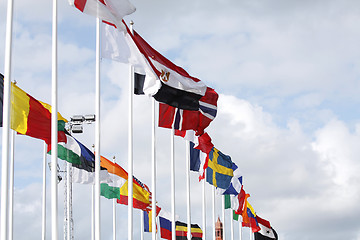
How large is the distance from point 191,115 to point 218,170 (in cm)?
1244

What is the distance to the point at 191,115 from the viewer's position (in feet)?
93.8

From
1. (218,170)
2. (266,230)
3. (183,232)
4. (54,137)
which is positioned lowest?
(54,137)

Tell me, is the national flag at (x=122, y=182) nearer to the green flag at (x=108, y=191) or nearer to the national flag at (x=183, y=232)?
the green flag at (x=108, y=191)

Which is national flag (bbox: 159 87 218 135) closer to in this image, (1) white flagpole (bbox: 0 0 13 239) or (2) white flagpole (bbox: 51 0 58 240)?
(2) white flagpole (bbox: 51 0 58 240)

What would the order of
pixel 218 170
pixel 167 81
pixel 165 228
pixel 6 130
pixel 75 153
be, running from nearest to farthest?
pixel 6 130, pixel 167 81, pixel 75 153, pixel 218 170, pixel 165 228

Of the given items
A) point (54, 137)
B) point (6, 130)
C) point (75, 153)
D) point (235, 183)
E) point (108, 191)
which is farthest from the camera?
point (235, 183)

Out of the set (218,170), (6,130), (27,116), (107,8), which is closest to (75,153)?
(27,116)

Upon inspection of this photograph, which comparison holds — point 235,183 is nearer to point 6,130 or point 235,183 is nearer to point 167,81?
point 167,81

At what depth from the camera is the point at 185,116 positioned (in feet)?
93.4

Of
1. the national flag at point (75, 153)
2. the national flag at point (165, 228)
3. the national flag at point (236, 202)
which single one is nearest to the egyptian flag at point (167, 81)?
the national flag at point (75, 153)

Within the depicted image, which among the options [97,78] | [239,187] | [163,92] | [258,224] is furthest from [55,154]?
[258,224]

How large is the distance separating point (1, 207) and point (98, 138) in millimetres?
5482

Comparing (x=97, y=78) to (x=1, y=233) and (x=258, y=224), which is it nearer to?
(x=1, y=233)

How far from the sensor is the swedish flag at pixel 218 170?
39.7 meters
